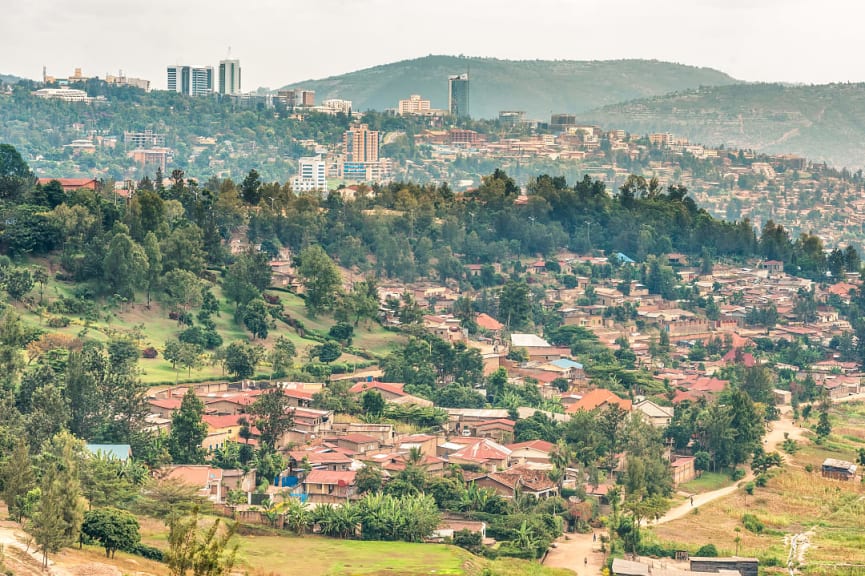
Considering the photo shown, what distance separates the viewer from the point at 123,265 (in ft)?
136

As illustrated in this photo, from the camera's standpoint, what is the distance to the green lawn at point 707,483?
34.7m

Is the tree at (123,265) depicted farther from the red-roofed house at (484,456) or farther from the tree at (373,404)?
the red-roofed house at (484,456)

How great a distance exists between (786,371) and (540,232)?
14.5m

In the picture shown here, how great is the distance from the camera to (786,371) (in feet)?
155

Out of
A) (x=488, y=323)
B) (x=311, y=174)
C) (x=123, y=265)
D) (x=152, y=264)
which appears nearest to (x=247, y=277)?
(x=152, y=264)

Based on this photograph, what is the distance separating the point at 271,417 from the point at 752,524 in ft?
35.5

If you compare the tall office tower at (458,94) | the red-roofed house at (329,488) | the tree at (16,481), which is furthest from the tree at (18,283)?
the tall office tower at (458,94)

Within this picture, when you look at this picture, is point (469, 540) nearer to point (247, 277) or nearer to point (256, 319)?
point (256, 319)

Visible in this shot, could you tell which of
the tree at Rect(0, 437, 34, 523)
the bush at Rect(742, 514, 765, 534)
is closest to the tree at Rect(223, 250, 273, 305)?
the bush at Rect(742, 514, 765, 534)

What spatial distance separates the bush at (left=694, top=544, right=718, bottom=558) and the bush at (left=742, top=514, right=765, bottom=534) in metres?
2.86

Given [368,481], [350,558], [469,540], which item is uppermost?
[368,481]

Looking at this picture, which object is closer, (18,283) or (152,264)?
(18,283)

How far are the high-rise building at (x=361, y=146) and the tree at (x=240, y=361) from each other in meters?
64.4

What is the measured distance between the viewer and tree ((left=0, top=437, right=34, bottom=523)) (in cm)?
2517
